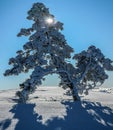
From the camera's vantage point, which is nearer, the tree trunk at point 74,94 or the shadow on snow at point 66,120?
the shadow on snow at point 66,120

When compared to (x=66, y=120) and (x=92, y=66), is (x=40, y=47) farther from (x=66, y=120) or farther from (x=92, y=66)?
(x=66, y=120)

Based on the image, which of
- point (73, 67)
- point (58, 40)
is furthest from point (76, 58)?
point (58, 40)

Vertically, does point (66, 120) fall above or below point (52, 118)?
below

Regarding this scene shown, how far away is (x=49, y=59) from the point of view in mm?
21172

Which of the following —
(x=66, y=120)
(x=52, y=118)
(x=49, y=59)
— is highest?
(x=49, y=59)

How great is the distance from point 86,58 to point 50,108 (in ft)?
29.7

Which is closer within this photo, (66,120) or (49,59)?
(66,120)

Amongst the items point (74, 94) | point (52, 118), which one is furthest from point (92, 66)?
point (52, 118)

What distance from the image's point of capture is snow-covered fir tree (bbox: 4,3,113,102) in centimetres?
1980

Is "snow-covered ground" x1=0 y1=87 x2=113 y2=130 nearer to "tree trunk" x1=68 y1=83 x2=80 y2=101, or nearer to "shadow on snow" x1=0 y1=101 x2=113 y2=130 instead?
"shadow on snow" x1=0 y1=101 x2=113 y2=130

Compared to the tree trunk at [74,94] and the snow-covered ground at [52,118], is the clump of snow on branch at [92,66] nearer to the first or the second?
the tree trunk at [74,94]

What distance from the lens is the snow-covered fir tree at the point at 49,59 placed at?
1980cm

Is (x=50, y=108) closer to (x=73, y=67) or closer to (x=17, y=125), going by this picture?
(x=17, y=125)

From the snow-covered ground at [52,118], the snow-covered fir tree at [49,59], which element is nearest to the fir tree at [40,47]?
the snow-covered fir tree at [49,59]
